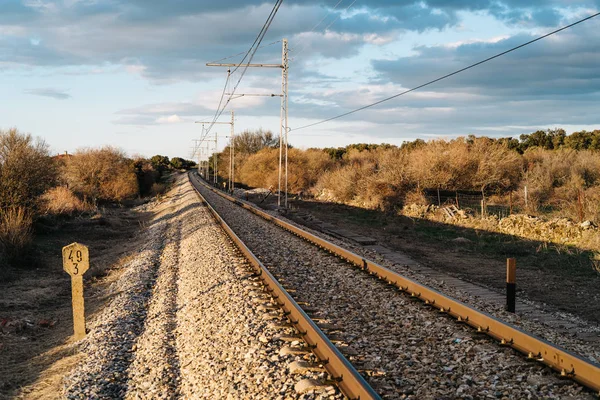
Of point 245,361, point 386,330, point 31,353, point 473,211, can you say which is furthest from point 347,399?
point 473,211

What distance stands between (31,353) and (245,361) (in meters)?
4.27

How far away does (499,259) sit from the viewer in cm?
1636

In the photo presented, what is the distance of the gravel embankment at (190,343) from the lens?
5.97 meters

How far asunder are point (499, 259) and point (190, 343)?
11.6 meters

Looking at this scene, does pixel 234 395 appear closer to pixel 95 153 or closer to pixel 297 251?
pixel 297 251

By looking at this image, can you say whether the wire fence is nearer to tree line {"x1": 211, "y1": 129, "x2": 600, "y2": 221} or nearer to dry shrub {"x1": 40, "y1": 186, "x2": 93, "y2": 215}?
tree line {"x1": 211, "y1": 129, "x2": 600, "y2": 221}

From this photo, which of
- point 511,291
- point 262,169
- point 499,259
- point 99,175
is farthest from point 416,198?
point 262,169

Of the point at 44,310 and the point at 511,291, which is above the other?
the point at 511,291

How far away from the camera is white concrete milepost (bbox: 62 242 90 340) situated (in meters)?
8.92

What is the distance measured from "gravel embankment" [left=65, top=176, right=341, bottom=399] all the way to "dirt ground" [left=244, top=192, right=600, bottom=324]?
19.8ft

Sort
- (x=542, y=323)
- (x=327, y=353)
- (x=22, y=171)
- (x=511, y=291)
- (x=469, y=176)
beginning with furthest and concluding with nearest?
(x=469, y=176) → (x=22, y=171) → (x=511, y=291) → (x=542, y=323) → (x=327, y=353)

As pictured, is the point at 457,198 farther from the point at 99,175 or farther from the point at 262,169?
the point at 262,169

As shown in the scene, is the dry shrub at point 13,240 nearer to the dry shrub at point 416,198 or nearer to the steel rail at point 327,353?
the steel rail at point 327,353

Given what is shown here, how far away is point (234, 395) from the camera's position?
5.56 m
